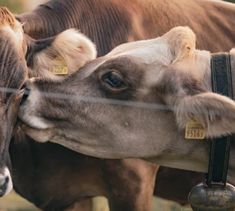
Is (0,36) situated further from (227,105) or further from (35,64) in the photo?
(227,105)

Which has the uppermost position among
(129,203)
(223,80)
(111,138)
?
(223,80)

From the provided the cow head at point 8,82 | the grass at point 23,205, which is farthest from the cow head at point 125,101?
the grass at point 23,205

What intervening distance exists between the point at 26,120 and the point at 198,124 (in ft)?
2.95

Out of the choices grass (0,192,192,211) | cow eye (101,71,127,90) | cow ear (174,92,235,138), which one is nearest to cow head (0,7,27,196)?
cow eye (101,71,127,90)

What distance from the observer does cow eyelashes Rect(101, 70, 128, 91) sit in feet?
15.4

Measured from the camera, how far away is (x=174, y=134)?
4684 mm

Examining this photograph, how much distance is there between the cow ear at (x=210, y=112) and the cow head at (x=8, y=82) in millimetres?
933

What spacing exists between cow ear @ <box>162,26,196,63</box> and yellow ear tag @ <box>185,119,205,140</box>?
37cm

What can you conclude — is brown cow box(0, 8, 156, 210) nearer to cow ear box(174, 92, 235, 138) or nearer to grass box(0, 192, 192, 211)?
cow ear box(174, 92, 235, 138)

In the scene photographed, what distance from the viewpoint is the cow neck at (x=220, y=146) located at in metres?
4.55

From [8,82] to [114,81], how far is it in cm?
62

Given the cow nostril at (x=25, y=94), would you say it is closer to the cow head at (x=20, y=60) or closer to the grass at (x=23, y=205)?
the cow head at (x=20, y=60)

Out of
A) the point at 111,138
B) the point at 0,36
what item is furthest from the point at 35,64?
the point at 111,138

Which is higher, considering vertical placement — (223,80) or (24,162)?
(223,80)
